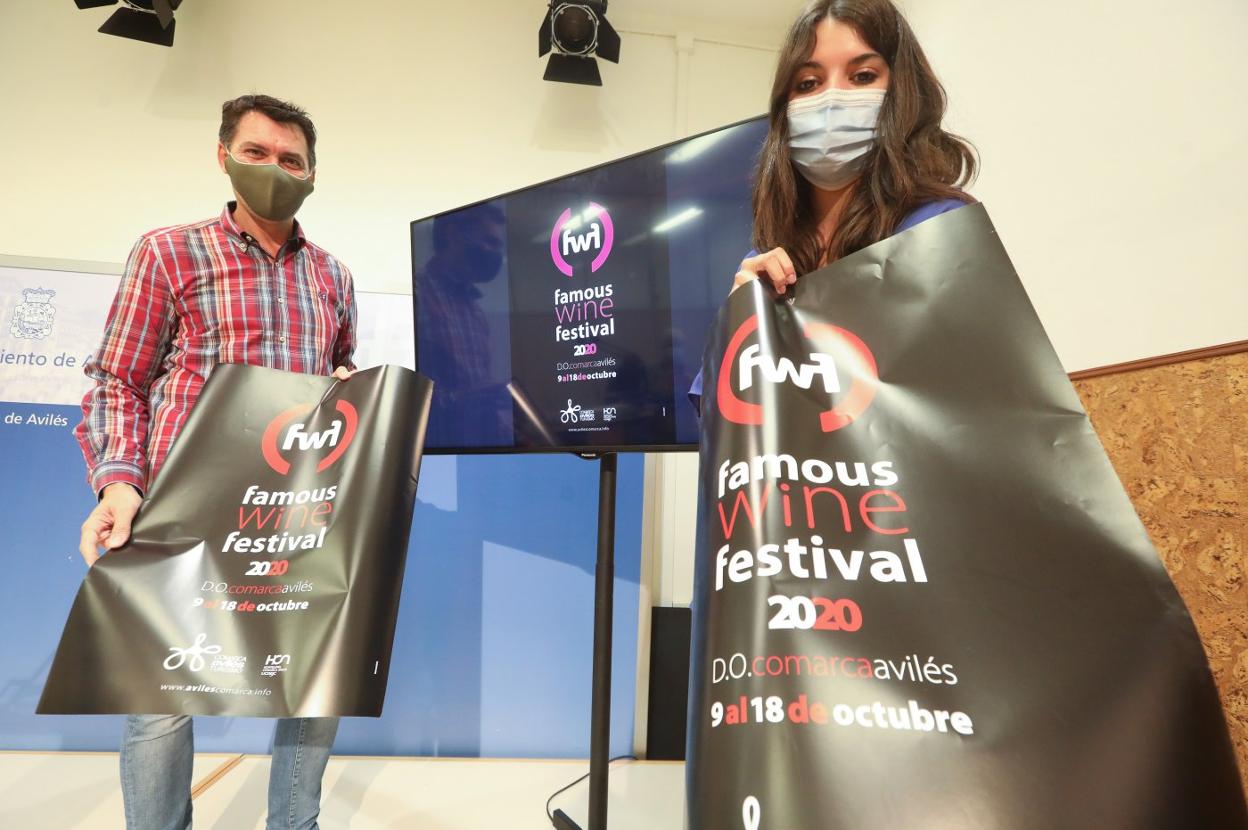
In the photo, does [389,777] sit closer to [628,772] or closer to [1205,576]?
[628,772]

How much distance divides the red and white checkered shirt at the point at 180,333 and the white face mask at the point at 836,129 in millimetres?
1219

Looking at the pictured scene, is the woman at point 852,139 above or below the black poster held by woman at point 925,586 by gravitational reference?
above

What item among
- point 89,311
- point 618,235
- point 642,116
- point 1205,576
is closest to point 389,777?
point 618,235

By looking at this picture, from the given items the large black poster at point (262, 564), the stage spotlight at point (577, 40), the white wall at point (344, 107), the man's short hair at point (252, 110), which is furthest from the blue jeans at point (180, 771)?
the stage spotlight at point (577, 40)

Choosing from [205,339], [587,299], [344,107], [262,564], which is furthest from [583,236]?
[344,107]

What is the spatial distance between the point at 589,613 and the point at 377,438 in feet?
4.79

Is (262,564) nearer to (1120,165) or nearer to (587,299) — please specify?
(587,299)

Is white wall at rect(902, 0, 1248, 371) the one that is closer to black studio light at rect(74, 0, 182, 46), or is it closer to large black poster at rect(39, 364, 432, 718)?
large black poster at rect(39, 364, 432, 718)

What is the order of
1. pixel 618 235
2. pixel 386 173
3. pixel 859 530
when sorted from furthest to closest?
pixel 386 173
pixel 618 235
pixel 859 530

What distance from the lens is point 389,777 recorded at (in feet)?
6.98

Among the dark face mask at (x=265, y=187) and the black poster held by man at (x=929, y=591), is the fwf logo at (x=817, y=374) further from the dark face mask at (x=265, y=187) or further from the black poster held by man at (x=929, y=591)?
the dark face mask at (x=265, y=187)

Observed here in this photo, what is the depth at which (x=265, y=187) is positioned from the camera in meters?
1.53

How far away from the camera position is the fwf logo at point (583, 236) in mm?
1642

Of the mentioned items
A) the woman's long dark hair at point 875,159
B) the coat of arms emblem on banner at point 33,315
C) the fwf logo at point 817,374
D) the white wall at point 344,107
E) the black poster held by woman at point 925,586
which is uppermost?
the white wall at point 344,107
